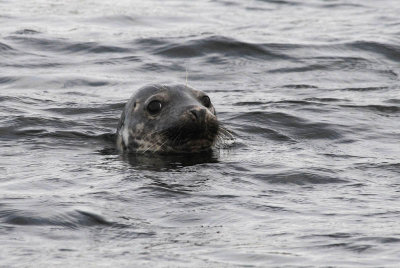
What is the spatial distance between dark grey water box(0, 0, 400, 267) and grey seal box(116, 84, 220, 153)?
18 centimetres

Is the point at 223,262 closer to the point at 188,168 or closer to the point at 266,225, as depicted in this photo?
the point at 266,225

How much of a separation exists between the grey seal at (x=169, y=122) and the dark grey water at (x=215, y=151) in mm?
176

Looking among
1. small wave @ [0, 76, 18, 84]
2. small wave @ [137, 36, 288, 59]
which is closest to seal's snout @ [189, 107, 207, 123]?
small wave @ [0, 76, 18, 84]

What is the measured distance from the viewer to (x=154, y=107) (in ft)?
33.6

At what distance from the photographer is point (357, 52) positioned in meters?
16.1

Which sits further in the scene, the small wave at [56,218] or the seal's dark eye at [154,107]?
the seal's dark eye at [154,107]

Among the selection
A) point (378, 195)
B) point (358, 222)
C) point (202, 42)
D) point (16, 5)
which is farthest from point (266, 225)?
point (16, 5)

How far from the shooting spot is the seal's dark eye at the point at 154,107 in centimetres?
1020

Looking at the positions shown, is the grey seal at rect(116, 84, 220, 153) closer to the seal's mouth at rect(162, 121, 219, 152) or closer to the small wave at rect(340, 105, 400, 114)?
the seal's mouth at rect(162, 121, 219, 152)

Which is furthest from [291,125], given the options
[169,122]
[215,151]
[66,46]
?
[66,46]

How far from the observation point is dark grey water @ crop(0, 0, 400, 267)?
6930mm

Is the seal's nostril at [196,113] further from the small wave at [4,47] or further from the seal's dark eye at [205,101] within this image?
the small wave at [4,47]

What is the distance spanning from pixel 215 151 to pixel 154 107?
70 cm

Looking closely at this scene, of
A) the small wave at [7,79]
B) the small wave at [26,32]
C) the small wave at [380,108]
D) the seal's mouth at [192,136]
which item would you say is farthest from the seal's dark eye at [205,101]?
the small wave at [26,32]
